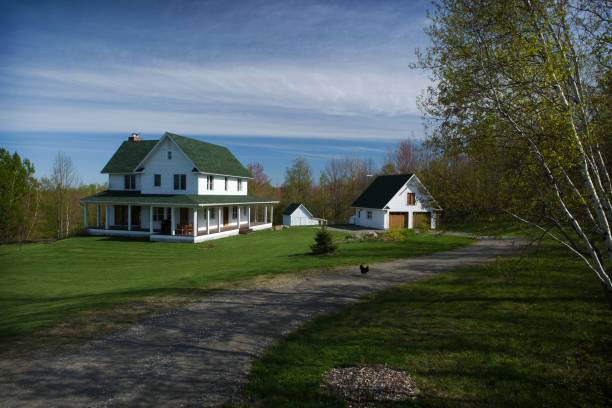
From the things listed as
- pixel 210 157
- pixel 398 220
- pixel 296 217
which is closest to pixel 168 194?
pixel 210 157

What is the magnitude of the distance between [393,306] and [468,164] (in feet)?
16.0

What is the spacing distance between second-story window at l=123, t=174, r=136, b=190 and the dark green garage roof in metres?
0.81

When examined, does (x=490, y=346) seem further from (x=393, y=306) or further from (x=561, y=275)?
(x=561, y=275)

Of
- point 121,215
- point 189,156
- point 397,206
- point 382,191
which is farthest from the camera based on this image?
point 382,191

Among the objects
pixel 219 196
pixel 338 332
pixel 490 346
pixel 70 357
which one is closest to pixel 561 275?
pixel 490 346

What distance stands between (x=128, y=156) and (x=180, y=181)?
8.61 metres

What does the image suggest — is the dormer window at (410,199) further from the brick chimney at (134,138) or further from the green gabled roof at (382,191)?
the brick chimney at (134,138)

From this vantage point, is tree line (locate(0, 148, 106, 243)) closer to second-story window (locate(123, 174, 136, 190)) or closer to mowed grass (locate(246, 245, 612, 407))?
second-story window (locate(123, 174, 136, 190))

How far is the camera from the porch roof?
29936 mm

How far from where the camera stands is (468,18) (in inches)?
344

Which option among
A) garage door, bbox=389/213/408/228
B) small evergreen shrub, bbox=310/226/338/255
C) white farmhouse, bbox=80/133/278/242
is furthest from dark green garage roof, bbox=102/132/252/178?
garage door, bbox=389/213/408/228

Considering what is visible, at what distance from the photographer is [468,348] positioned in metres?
7.38

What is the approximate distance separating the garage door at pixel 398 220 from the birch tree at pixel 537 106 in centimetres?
2898

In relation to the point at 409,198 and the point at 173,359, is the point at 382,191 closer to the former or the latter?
the point at 409,198
